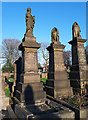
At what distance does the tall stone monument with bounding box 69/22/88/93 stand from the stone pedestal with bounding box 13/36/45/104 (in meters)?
2.61

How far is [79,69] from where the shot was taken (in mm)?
7074

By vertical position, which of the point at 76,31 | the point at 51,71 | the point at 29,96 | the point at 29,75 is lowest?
the point at 29,96

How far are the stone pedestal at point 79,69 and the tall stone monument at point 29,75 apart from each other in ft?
8.54

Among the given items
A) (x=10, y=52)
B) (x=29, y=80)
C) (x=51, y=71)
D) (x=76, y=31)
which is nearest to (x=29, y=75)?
(x=29, y=80)

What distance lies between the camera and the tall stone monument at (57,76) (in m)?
6.57

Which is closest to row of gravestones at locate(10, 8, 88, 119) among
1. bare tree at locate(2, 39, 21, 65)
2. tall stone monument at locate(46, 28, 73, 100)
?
tall stone monument at locate(46, 28, 73, 100)

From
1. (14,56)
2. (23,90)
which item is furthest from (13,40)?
(23,90)

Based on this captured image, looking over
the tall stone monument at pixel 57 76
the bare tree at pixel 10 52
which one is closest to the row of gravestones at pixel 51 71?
the tall stone monument at pixel 57 76

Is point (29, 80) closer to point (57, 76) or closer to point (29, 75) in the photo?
point (29, 75)

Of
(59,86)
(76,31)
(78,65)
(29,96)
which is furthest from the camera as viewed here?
(76,31)

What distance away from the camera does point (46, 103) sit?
5617 mm

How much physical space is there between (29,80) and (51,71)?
6.35ft

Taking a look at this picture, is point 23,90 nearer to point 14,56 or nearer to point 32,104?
point 32,104

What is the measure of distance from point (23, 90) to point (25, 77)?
2.46 ft
